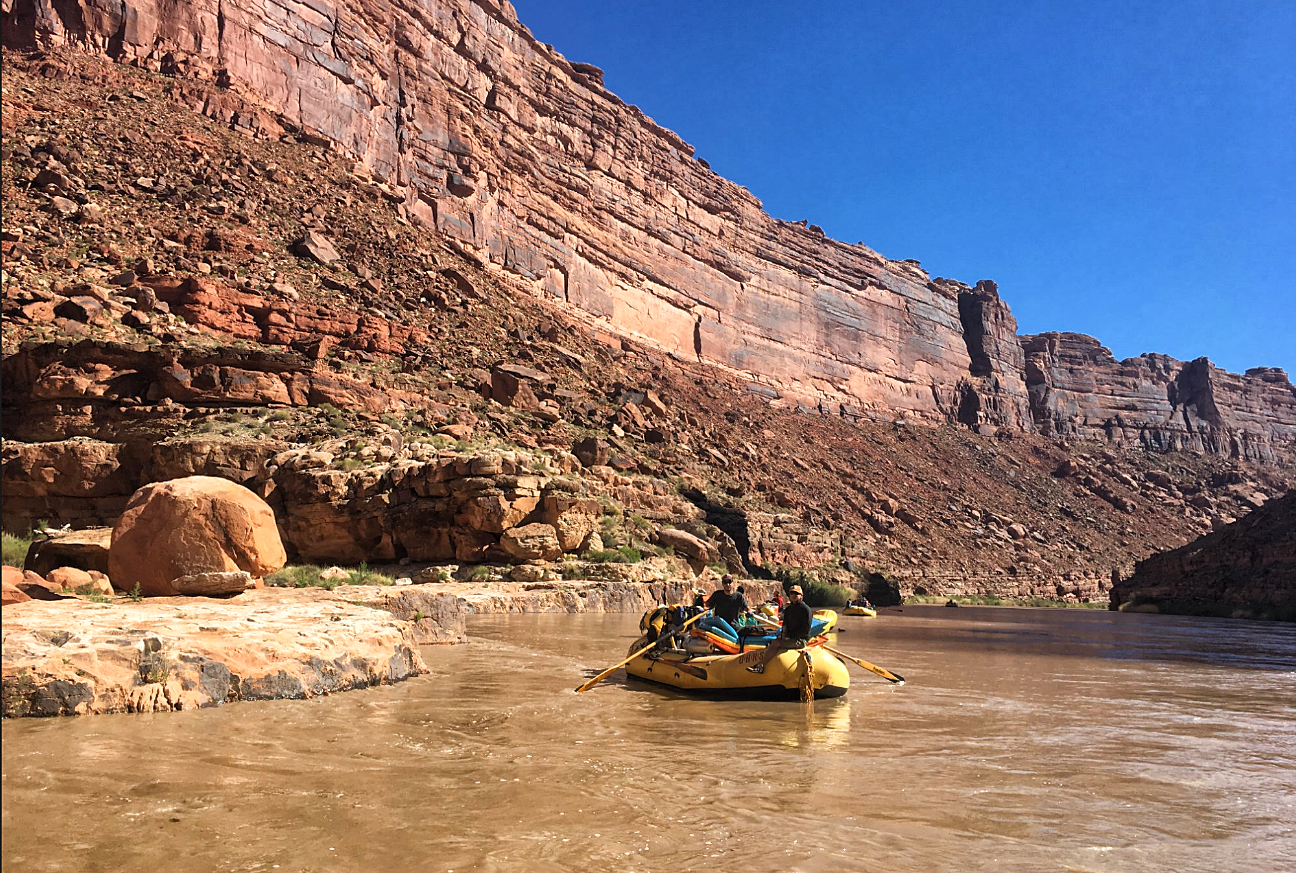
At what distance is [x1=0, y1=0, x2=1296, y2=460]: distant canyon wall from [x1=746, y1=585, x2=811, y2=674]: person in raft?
3892cm

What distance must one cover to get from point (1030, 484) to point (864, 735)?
214 ft

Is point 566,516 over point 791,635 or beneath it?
over

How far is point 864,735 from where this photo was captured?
317 inches

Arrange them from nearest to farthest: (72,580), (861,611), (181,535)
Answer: (181,535)
(72,580)
(861,611)

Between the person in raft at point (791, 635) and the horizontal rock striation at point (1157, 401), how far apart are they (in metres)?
82.2

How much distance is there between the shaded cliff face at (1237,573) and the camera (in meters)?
32.8

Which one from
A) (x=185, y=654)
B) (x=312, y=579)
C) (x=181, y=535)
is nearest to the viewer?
(x=185, y=654)

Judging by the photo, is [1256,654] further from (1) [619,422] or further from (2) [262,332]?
(2) [262,332]

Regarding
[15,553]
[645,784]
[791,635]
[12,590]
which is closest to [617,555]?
[15,553]

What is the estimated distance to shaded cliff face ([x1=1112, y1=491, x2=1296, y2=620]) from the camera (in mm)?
32844

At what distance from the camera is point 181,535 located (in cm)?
1032

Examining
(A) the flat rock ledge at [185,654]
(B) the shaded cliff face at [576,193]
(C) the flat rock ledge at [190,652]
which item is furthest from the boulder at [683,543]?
(B) the shaded cliff face at [576,193]

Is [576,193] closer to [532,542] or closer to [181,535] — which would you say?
[532,542]

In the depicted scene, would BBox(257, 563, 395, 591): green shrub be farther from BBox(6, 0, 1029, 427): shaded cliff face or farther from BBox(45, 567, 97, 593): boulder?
BBox(6, 0, 1029, 427): shaded cliff face
